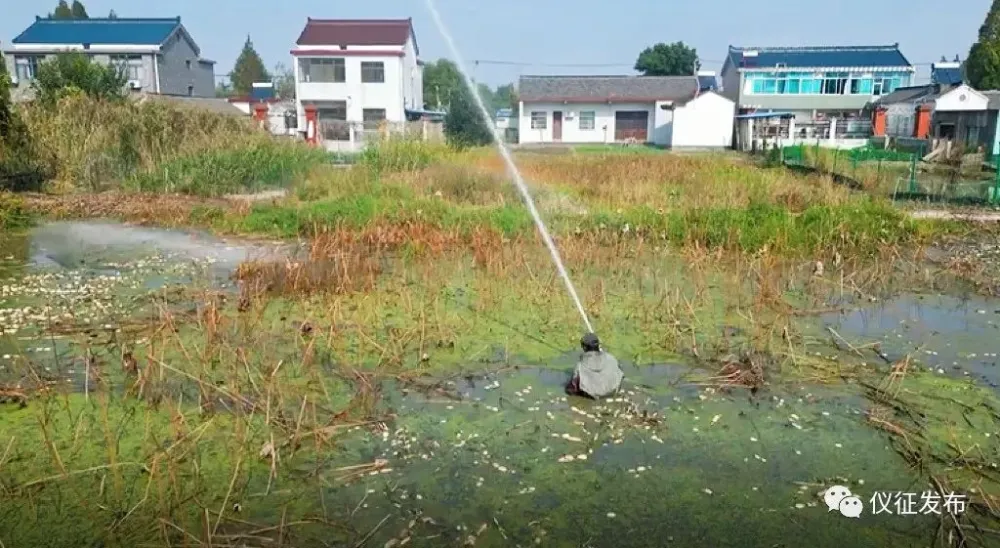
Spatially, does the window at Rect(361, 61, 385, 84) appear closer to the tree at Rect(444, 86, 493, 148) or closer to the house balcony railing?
the tree at Rect(444, 86, 493, 148)

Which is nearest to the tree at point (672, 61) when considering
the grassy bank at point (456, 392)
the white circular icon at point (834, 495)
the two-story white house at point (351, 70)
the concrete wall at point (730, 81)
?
the concrete wall at point (730, 81)

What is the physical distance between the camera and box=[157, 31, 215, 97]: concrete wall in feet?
126

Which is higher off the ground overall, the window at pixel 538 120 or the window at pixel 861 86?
the window at pixel 861 86

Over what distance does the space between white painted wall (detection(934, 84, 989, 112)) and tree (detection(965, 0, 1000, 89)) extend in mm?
9156

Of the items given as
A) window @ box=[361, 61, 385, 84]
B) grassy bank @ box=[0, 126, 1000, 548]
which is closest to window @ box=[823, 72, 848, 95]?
window @ box=[361, 61, 385, 84]

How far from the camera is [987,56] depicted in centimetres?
3681

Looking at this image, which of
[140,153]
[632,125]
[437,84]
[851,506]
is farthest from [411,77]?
[851,506]

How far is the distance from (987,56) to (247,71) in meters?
56.1

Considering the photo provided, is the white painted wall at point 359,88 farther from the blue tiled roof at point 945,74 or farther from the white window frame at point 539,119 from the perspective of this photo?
the blue tiled roof at point 945,74

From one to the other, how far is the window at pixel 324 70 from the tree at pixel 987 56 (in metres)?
31.4

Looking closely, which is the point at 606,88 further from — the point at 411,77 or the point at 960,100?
the point at 960,100

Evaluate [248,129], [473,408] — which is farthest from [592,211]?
[248,129]

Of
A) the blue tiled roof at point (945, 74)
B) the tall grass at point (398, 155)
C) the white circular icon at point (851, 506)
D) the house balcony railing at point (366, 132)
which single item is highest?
the blue tiled roof at point (945, 74)

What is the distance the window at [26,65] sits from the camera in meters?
36.7
